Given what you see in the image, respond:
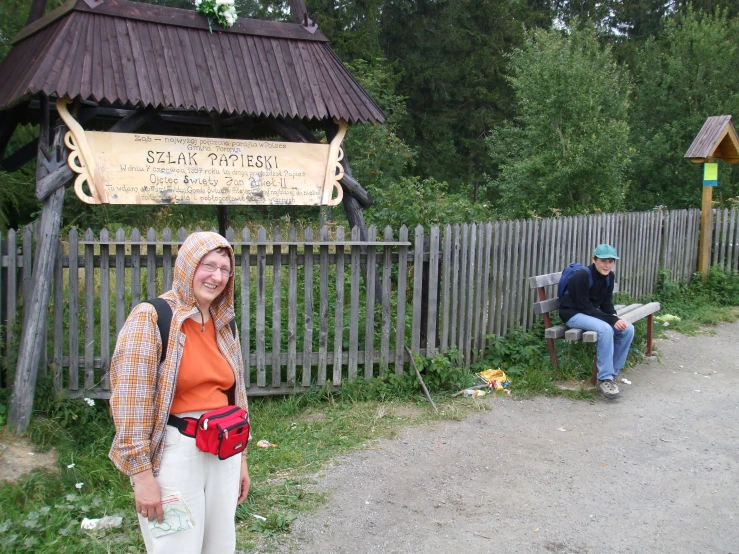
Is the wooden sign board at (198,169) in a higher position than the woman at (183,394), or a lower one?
higher

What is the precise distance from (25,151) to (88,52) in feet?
5.79

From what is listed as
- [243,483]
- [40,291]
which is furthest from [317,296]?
[243,483]

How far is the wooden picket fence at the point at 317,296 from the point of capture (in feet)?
19.5

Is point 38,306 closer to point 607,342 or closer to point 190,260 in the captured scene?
point 190,260

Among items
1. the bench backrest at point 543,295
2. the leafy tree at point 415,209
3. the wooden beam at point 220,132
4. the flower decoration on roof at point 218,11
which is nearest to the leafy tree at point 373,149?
the leafy tree at point 415,209

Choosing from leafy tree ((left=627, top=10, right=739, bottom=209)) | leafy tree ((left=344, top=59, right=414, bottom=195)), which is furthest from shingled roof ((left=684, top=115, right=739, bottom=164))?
leafy tree ((left=344, top=59, right=414, bottom=195))

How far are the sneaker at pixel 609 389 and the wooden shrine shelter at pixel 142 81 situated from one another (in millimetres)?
2863

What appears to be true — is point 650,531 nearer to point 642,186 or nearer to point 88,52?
point 88,52

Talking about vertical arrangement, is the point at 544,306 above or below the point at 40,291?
below

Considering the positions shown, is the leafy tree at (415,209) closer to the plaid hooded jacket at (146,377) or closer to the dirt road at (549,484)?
the dirt road at (549,484)

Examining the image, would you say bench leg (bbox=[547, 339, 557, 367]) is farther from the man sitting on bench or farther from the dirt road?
the dirt road

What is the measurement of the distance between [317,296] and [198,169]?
1.96 metres

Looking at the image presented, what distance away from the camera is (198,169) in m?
6.32

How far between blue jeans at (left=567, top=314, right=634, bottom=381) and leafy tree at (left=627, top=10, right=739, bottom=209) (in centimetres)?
1008
